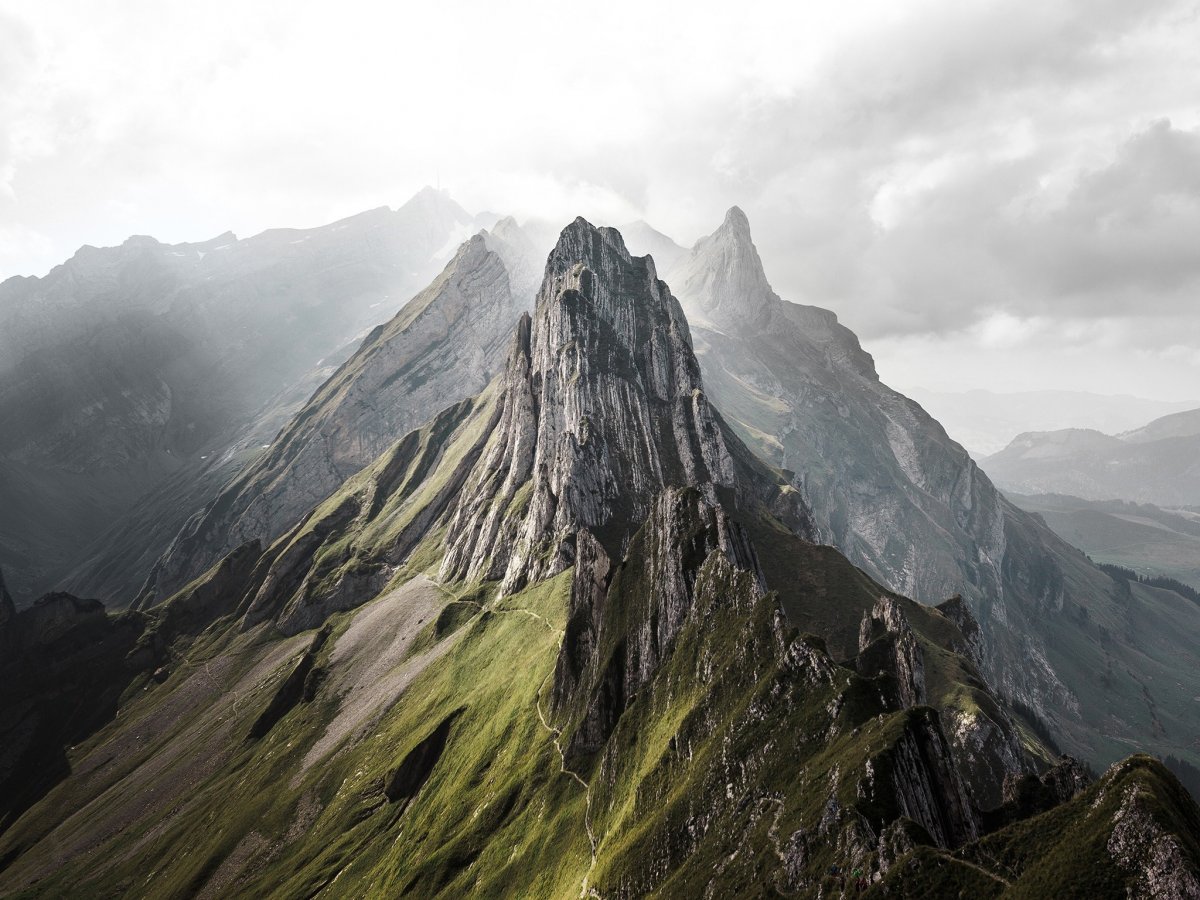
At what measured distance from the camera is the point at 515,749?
396 ft

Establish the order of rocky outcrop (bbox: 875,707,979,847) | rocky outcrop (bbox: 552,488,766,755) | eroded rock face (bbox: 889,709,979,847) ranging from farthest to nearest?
rocky outcrop (bbox: 552,488,766,755), eroded rock face (bbox: 889,709,979,847), rocky outcrop (bbox: 875,707,979,847)

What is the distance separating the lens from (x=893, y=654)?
106375 millimetres

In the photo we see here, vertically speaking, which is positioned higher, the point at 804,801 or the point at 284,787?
the point at 804,801

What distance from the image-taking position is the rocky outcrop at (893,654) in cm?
9594

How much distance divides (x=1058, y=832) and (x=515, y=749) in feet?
337

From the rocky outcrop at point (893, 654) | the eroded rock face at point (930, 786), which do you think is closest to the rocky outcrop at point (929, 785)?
the eroded rock face at point (930, 786)

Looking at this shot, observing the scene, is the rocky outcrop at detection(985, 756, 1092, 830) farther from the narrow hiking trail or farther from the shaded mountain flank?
the narrow hiking trail

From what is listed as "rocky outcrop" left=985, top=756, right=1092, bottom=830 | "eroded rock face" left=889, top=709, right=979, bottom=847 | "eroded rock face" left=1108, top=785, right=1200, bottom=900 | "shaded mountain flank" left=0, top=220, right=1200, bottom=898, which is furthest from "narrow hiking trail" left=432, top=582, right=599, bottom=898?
"eroded rock face" left=1108, top=785, right=1200, bottom=900

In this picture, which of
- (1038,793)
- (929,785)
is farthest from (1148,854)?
(1038,793)

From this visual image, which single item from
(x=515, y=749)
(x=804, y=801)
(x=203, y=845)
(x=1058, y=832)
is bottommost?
(x=203, y=845)

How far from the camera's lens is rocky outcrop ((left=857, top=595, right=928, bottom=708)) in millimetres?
95938

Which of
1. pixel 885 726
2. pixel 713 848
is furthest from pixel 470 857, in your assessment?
pixel 885 726

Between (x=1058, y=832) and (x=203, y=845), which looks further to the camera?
(x=203, y=845)

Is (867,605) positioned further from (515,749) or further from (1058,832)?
(1058,832)
